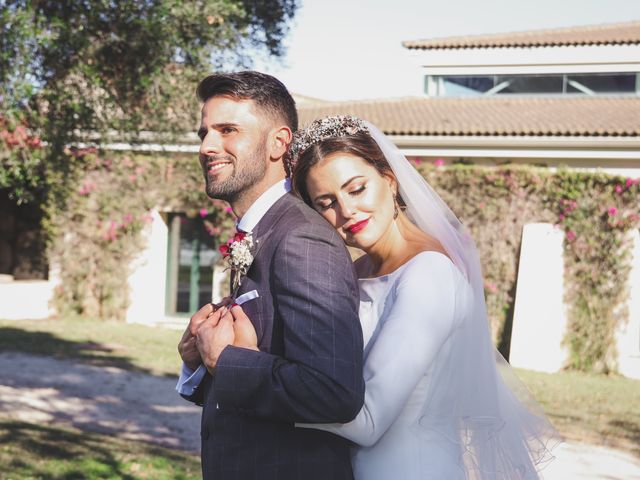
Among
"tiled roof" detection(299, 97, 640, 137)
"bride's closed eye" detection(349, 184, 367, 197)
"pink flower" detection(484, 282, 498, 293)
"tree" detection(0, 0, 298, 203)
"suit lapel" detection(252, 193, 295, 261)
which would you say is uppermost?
"tiled roof" detection(299, 97, 640, 137)

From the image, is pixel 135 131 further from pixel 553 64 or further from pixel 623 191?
pixel 553 64

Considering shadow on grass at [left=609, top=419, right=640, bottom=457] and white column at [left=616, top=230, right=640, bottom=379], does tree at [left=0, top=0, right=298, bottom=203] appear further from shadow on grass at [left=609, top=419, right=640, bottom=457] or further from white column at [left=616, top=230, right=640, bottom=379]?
white column at [left=616, top=230, right=640, bottom=379]

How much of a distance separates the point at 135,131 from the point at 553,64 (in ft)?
47.4

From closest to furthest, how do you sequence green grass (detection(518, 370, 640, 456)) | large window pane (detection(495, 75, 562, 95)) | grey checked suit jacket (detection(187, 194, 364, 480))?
grey checked suit jacket (detection(187, 194, 364, 480)) → green grass (detection(518, 370, 640, 456)) → large window pane (detection(495, 75, 562, 95))

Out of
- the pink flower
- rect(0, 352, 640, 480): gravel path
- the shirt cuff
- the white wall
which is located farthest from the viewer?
the white wall

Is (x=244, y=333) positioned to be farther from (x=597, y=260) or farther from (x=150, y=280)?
(x=150, y=280)

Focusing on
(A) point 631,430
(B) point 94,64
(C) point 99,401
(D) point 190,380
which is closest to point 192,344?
(D) point 190,380

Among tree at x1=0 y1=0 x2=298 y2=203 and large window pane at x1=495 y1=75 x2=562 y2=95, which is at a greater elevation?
large window pane at x1=495 y1=75 x2=562 y2=95

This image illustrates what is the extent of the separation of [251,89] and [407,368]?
1.03 metres

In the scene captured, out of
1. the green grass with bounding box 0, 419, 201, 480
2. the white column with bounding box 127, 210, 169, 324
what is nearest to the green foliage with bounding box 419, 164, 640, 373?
the white column with bounding box 127, 210, 169, 324

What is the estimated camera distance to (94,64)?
7.48m

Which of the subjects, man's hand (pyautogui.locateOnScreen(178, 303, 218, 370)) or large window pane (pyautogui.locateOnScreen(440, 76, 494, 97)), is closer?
man's hand (pyautogui.locateOnScreen(178, 303, 218, 370))

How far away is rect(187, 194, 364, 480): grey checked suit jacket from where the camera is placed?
2.08 m

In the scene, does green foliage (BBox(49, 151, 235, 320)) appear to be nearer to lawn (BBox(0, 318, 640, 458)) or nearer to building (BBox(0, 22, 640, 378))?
building (BBox(0, 22, 640, 378))
